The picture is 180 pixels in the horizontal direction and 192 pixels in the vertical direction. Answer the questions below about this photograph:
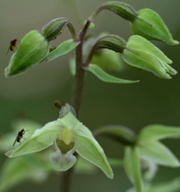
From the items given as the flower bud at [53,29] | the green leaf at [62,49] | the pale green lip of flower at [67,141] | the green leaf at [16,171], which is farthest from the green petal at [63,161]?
the green leaf at [16,171]

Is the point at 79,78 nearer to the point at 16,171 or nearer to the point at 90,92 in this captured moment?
the point at 16,171

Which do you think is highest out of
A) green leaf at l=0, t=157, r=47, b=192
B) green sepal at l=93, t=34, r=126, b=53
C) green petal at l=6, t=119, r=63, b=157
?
green sepal at l=93, t=34, r=126, b=53

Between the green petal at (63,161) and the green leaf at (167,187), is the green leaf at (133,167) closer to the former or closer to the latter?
the green leaf at (167,187)

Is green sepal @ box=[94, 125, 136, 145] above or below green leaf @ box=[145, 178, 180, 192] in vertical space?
above

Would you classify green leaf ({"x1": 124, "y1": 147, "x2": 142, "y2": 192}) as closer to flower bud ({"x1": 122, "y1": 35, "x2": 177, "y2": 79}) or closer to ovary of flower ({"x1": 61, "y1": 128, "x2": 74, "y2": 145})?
ovary of flower ({"x1": 61, "y1": 128, "x2": 74, "y2": 145})

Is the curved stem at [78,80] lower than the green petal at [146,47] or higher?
lower

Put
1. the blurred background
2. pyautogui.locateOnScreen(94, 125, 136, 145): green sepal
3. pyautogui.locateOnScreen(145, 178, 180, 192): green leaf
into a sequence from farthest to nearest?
1. the blurred background
2. pyautogui.locateOnScreen(145, 178, 180, 192): green leaf
3. pyautogui.locateOnScreen(94, 125, 136, 145): green sepal

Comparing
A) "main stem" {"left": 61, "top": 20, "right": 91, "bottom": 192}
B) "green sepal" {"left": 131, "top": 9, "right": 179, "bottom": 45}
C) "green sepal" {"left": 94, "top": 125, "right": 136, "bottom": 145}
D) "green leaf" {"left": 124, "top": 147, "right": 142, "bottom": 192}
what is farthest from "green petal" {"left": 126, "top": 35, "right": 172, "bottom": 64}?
"green leaf" {"left": 124, "top": 147, "right": 142, "bottom": 192}

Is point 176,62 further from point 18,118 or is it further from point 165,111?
point 18,118
